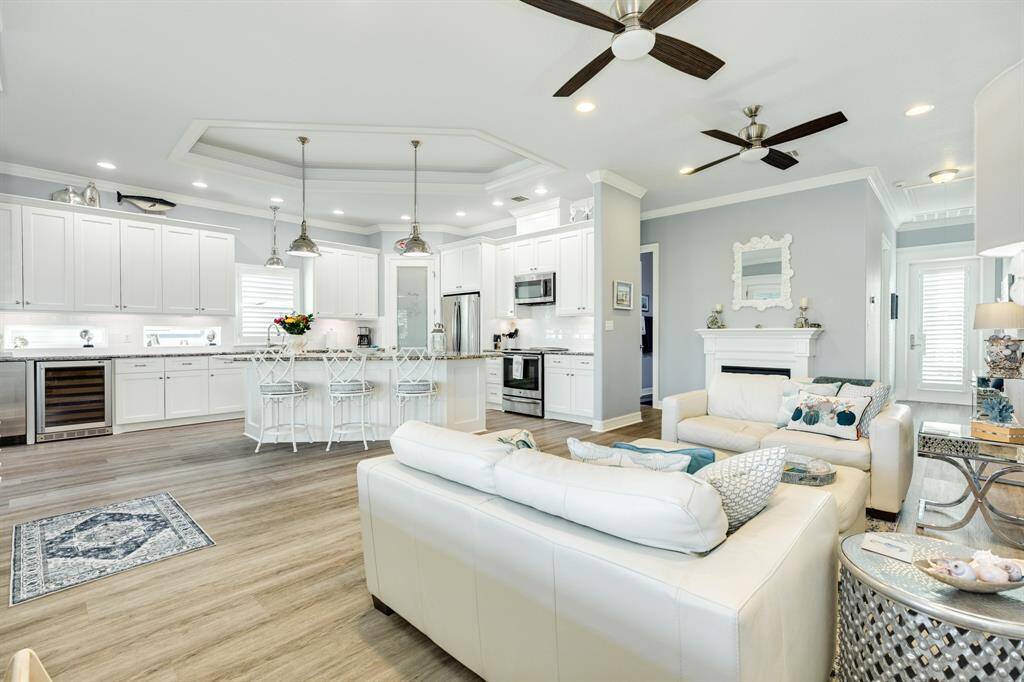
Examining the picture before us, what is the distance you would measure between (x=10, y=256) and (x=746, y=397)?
7602 millimetres

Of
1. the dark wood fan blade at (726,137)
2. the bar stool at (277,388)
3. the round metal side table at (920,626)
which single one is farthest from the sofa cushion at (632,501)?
the bar stool at (277,388)

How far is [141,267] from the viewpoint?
5.82 meters

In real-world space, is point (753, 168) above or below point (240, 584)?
above

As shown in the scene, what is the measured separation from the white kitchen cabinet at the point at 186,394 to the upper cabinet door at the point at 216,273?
963 millimetres

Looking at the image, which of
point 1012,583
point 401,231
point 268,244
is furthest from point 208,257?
point 1012,583

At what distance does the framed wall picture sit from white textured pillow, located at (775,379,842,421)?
2356 mm

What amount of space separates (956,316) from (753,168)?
5.01 metres

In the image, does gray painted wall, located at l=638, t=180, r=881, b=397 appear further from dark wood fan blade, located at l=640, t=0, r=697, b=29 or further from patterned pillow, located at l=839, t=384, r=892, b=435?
dark wood fan blade, located at l=640, t=0, r=697, b=29

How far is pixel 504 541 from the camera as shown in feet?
4.41

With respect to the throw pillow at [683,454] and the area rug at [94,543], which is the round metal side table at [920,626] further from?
the area rug at [94,543]

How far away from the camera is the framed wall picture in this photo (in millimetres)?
5648

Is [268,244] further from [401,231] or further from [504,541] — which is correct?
[504,541]

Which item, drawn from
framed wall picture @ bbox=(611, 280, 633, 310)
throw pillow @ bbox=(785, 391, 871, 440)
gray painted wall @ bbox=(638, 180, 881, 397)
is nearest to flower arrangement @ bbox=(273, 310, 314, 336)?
gray painted wall @ bbox=(638, 180, 881, 397)

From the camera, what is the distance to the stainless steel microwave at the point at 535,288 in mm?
6652
